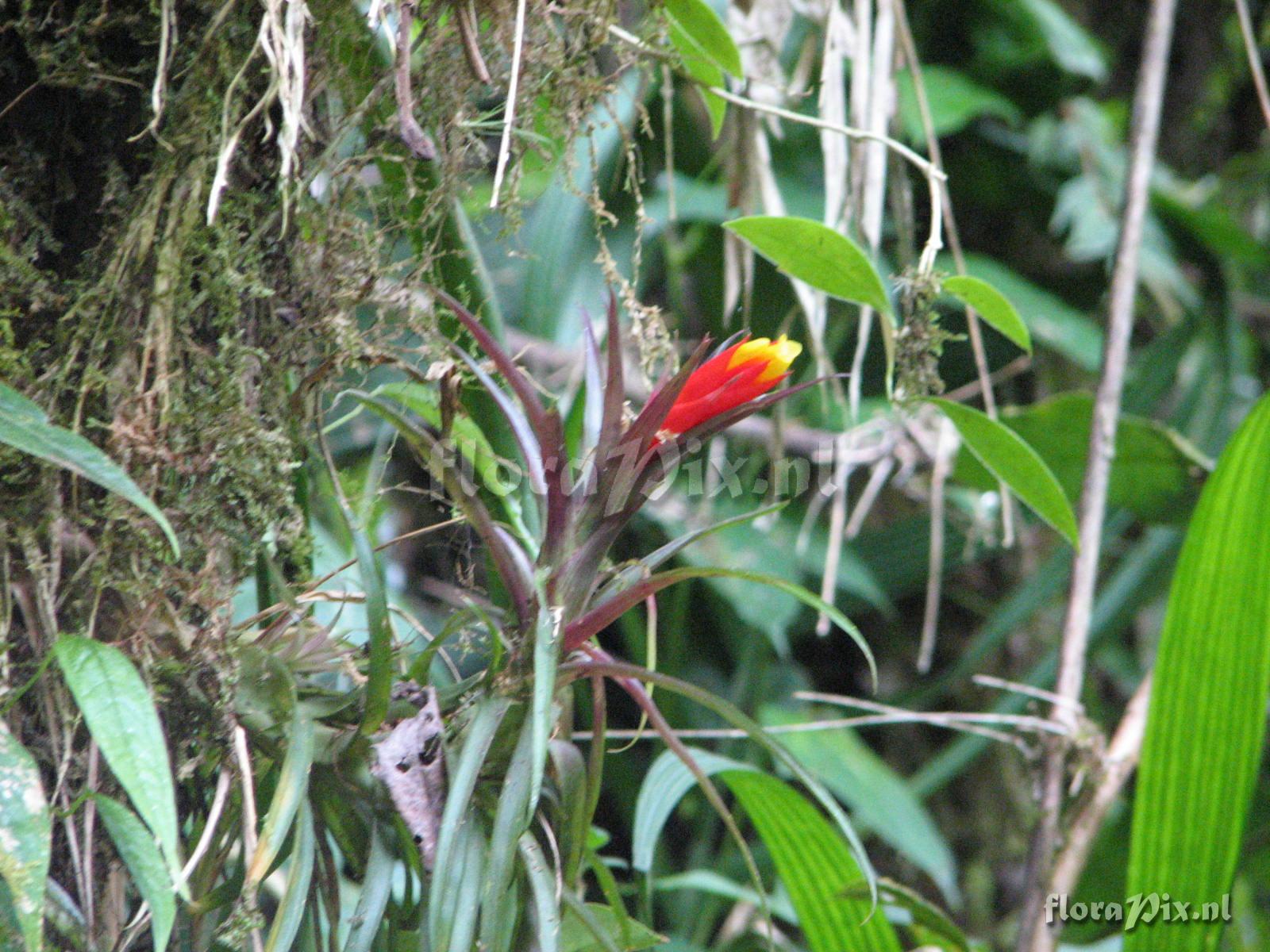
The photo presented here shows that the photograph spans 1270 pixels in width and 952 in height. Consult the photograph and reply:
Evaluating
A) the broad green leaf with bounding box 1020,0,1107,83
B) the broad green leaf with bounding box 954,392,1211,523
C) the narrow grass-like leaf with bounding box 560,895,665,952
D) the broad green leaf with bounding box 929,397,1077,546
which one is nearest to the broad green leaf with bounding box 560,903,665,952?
the narrow grass-like leaf with bounding box 560,895,665,952

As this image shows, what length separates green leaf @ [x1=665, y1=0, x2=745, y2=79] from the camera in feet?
2.05

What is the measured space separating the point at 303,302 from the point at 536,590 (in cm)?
21

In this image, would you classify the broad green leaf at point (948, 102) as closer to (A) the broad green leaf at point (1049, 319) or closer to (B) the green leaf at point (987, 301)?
(A) the broad green leaf at point (1049, 319)

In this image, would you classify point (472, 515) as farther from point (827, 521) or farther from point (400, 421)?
point (827, 521)

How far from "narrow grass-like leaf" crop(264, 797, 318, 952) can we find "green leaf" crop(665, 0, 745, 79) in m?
0.47

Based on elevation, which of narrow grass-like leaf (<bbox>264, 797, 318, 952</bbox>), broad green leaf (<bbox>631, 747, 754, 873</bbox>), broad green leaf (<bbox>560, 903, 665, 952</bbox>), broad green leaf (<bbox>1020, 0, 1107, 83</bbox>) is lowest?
broad green leaf (<bbox>631, 747, 754, 873</bbox>)

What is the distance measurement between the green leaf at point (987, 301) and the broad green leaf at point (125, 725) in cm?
45

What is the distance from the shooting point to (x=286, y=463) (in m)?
0.53

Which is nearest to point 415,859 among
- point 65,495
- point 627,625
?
point 65,495

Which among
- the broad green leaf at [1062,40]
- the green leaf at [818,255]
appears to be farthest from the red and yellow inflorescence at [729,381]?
the broad green leaf at [1062,40]

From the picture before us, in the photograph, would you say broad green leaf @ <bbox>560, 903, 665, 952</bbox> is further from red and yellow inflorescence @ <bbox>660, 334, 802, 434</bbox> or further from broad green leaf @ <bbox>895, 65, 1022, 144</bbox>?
broad green leaf @ <bbox>895, 65, 1022, 144</bbox>

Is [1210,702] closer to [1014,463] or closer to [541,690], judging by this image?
[1014,463]

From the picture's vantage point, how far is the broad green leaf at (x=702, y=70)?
0.65 meters

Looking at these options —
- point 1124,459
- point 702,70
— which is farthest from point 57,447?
point 1124,459
